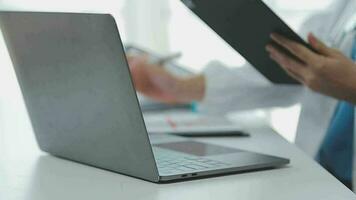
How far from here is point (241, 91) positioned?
1.09 meters

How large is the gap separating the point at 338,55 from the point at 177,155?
0.29 m

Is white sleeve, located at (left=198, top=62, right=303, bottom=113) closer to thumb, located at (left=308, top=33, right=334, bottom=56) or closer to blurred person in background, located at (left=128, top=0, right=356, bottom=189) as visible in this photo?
blurred person in background, located at (left=128, top=0, right=356, bottom=189)

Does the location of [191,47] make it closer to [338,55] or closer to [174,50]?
[174,50]

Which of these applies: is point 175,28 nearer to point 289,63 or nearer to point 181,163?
point 289,63

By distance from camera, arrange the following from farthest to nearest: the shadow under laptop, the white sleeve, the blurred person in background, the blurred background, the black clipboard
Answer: the blurred background, the white sleeve, the blurred person in background, the black clipboard, the shadow under laptop

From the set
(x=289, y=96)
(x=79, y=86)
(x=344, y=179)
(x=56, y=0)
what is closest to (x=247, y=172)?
(x=79, y=86)

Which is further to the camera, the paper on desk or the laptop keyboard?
the paper on desk

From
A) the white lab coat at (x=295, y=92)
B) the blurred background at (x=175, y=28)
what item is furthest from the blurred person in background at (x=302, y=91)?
the blurred background at (x=175, y=28)

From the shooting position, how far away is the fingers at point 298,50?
724 mm

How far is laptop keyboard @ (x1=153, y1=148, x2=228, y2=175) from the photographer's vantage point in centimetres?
52

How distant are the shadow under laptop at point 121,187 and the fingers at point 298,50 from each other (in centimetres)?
24

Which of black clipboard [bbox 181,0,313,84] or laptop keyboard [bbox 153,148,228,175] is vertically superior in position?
black clipboard [bbox 181,0,313,84]

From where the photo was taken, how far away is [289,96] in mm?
1059

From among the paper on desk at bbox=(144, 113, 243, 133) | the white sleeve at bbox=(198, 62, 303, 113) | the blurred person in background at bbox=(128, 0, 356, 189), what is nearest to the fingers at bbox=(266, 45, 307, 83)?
the blurred person in background at bbox=(128, 0, 356, 189)
